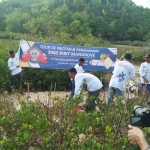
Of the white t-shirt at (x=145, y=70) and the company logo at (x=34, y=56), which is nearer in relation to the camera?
the white t-shirt at (x=145, y=70)

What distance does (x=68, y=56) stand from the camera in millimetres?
10469

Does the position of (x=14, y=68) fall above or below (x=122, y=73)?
above

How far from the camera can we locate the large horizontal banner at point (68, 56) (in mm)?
10158

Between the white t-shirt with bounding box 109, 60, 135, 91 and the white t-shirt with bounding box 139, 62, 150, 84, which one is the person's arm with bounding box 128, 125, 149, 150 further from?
the white t-shirt with bounding box 139, 62, 150, 84

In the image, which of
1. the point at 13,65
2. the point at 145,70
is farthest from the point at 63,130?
the point at 13,65

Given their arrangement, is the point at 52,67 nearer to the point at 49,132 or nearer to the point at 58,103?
the point at 58,103

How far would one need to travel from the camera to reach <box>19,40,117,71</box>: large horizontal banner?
33.3ft

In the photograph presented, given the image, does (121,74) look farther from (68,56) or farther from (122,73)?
(68,56)

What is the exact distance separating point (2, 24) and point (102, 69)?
183 feet

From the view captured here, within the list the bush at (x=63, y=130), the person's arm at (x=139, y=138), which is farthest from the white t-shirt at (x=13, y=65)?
the person's arm at (x=139, y=138)

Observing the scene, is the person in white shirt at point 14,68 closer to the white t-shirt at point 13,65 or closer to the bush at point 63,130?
the white t-shirt at point 13,65

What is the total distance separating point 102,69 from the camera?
10.5 m

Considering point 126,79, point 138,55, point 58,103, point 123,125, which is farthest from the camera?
point 138,55

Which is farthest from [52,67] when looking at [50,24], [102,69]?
[50,24]
